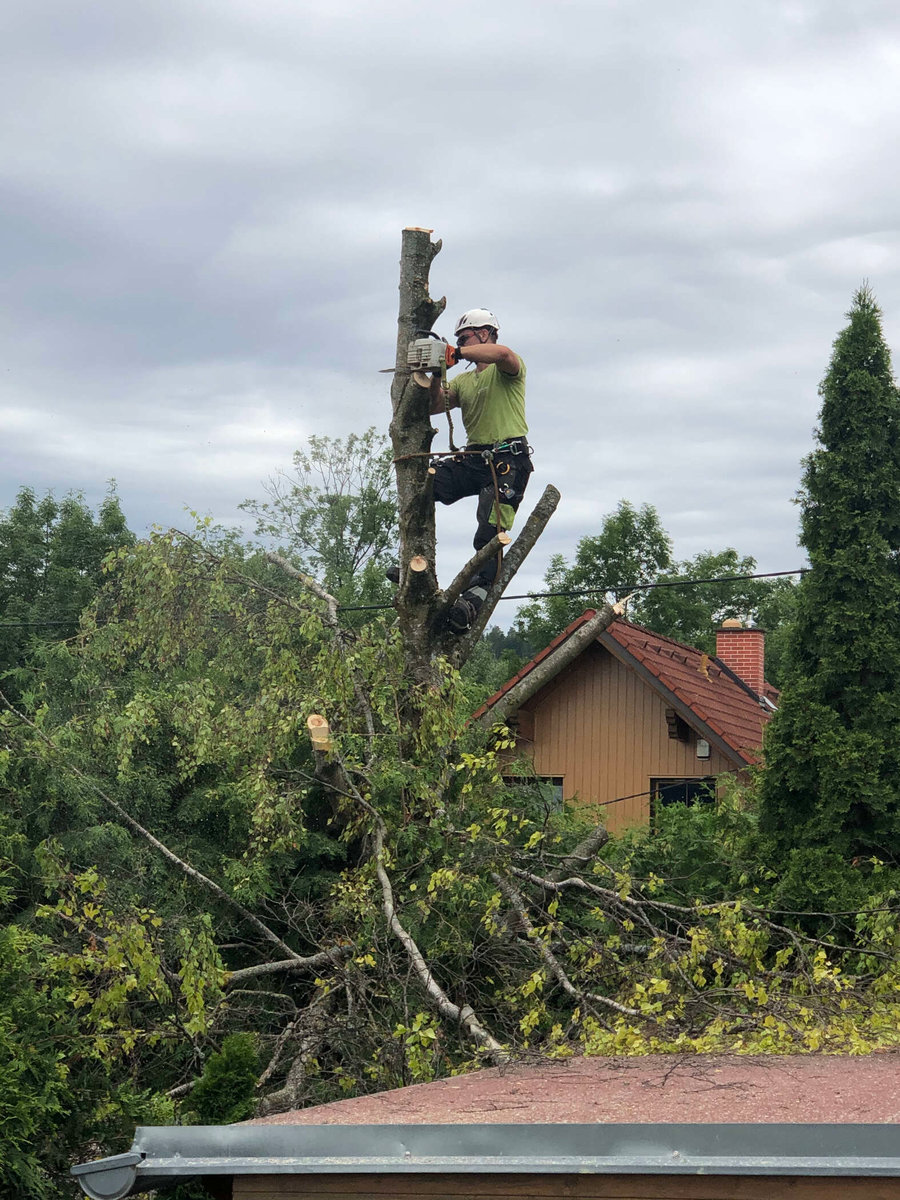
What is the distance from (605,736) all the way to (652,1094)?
12663mm

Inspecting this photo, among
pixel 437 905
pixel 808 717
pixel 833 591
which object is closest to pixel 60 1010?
pixel 437 905

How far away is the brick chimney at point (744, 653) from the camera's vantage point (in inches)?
752

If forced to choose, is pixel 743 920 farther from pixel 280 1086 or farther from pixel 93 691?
pixel 93 691

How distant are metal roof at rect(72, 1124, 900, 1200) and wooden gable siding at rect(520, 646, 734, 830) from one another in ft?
42.4

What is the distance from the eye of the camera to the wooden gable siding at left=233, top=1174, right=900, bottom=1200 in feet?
8.97

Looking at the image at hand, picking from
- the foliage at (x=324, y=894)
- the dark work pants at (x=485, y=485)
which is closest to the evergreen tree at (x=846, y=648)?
the foliage at (x=324, y=894)

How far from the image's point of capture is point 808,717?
24.8 feet

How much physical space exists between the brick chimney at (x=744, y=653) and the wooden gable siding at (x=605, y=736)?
354cm

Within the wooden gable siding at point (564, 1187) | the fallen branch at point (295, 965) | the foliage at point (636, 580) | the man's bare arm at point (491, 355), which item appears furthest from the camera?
the foliage at point (636, 580)

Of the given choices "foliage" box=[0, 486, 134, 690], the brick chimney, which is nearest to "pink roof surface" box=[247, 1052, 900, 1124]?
the brick chimney

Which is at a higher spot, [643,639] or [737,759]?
[643,639]

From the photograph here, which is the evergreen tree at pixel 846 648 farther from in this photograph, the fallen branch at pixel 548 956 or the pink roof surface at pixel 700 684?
the pink roof surface at pixel 700 684

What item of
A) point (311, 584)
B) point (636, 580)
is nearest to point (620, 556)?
point (636, 580)

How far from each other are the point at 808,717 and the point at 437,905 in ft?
8.43
